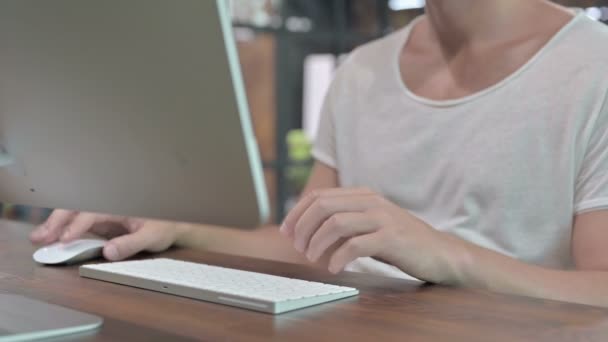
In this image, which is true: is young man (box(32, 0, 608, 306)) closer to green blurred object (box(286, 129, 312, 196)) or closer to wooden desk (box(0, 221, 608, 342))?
wooden desk (box(0, 221, 608, 342))

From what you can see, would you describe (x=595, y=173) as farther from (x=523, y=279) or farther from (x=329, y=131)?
(x=329, y=131)

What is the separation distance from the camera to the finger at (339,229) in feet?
2.92

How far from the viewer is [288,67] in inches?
164

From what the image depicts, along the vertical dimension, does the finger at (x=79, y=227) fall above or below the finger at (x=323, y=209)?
below

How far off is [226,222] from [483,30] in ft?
2.75

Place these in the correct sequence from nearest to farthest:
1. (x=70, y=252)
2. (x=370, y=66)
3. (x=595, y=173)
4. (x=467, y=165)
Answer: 1. (x=70, y=252)
2. (x=595, y=173)
3. (x=467, y=165)
4. (x=370, y=66)

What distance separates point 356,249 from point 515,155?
1.50ft

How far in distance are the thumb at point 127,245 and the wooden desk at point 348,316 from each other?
0.11 metres

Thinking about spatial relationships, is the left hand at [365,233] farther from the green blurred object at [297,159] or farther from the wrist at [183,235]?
the green blurred object at [297,159]

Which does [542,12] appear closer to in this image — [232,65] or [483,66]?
[483,66]

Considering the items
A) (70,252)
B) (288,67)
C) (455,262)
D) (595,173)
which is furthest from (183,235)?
(288,67)

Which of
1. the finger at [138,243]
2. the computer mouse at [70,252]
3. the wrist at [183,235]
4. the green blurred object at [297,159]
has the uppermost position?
the computer mouse at [70,252]

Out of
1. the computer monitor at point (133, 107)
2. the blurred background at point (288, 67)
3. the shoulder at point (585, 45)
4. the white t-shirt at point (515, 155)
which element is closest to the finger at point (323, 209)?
the computer monitor at point (133, 107)

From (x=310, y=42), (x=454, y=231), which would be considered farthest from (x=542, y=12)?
(x=310, y=42)
